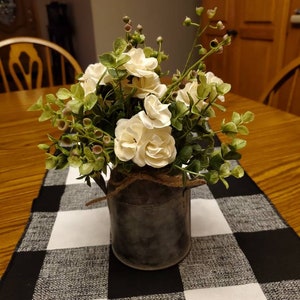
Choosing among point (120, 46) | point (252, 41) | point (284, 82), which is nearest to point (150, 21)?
point (252, 41)

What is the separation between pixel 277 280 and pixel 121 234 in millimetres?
210

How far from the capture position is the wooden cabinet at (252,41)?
6.68 ft

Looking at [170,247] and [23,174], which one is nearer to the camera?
[170,247]

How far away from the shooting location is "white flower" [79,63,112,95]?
0.36 meters

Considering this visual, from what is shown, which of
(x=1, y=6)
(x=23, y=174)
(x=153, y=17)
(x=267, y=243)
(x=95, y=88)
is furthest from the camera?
(x=1, y=6)

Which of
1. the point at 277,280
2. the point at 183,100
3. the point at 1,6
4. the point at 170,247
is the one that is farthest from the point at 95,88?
the point at 1,6

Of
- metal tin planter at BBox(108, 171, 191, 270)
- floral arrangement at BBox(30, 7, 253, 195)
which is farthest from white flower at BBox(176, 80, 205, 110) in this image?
metal tin planter at BBox(108, 171, 191, 270)

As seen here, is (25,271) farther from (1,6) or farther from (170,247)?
(1,6)

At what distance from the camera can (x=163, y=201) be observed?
1.33 feet

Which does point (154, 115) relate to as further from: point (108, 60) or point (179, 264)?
point (179, 264)

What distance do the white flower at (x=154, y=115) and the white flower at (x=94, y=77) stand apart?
0.06 m

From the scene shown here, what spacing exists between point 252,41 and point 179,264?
7.23 ft

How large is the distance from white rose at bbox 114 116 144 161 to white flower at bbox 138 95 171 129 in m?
0.01

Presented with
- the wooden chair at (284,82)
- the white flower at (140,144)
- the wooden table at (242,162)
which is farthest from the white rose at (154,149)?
the wooden chair at (284,82)
